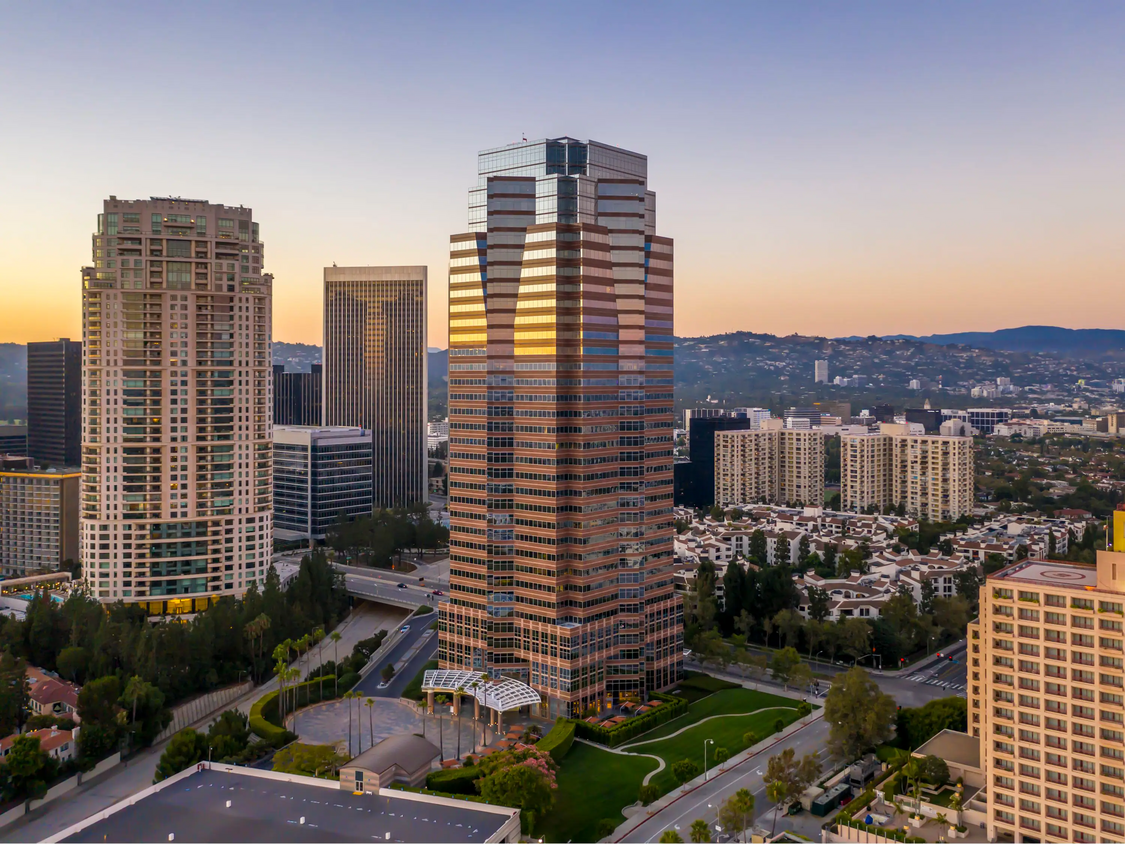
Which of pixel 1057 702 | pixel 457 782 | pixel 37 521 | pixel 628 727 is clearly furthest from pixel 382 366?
pixel 1057 702

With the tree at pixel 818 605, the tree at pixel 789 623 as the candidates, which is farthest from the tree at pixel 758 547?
the tree at pixel 789 623

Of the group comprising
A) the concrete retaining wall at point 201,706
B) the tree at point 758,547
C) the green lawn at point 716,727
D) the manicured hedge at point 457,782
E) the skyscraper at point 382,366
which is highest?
the skyscraper at point 382,366

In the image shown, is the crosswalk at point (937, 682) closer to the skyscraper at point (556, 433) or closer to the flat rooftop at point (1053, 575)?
the skyscraper at point (556, 433)

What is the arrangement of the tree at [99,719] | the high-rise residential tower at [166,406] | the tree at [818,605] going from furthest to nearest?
the high-rise residential tower at [166,406] < the tree at [818,605] < the tree at [99,719]

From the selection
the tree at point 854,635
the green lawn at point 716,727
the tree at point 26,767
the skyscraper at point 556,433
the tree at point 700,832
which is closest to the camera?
the tree at point 700,832

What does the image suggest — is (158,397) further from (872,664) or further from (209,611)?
(872,664)

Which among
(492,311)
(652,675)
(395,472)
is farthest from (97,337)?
(395,472)

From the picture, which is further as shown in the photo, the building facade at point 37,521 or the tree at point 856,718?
the building facade at point 37,521

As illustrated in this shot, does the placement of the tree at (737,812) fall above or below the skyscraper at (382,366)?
below
